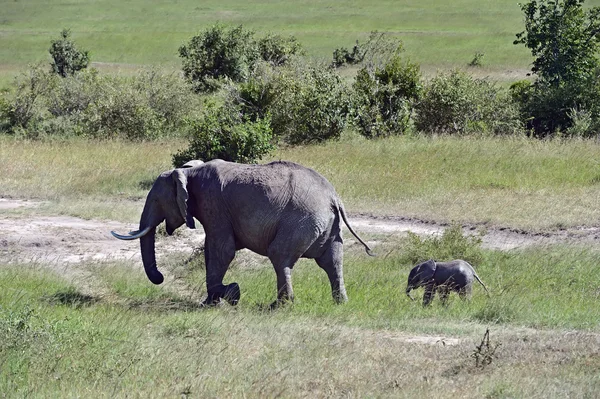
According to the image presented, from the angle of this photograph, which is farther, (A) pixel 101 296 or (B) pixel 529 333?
(A) pixel 101 296

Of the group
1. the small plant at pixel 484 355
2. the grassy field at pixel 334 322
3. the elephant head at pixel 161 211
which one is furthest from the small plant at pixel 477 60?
the small plant at pixel 484 355

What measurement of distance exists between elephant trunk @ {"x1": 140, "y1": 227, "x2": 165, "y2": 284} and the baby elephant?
3.26 metres

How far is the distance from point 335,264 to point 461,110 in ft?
57.8

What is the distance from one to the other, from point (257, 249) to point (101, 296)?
216cm

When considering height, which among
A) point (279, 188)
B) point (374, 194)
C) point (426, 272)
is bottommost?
point (374, 194)

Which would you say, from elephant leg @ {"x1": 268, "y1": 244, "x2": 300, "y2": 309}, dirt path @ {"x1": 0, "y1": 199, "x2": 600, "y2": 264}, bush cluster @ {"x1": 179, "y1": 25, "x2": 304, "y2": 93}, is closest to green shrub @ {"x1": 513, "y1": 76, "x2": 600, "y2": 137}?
dirt path @ {"x1": 0, "y1": 199, "x2": 600, "y2": 264}

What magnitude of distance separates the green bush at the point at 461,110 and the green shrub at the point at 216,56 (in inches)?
536

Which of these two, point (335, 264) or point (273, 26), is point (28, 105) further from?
point (273, 26)

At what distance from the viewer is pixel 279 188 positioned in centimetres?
1170

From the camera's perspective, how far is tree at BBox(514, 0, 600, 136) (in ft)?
Result: 93.4

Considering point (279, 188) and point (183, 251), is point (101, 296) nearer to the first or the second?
point (279, 188)

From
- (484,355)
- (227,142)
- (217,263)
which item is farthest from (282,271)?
(227,142)

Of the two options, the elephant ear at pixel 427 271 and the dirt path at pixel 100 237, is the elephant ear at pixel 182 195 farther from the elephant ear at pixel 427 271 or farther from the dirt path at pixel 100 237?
the dirt path at pixel 100 237

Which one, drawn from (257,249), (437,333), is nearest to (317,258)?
(257,249)
